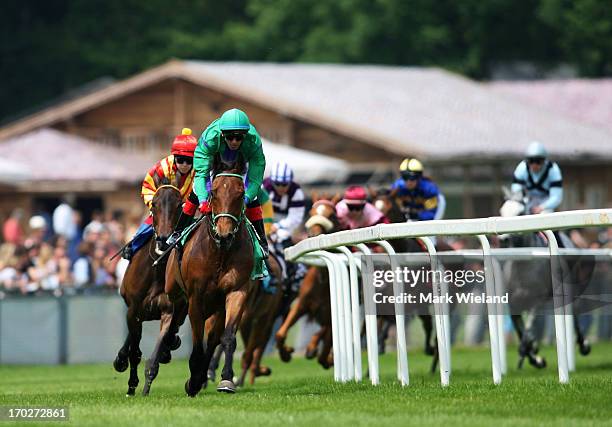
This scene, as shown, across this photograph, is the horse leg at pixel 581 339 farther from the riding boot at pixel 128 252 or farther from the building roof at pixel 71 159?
the building roof at pixel 71 159

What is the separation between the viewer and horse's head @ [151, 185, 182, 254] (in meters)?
13.4

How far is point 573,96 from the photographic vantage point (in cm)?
5325

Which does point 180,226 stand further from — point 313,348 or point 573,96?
point 573,96

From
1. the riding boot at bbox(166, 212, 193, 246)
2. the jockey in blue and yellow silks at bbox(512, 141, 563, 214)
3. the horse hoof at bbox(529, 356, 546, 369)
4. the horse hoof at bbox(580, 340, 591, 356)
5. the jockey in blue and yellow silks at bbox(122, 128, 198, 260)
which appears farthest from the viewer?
the jockey in blue and yellow silks at bbox(512, 141, 563, 214)

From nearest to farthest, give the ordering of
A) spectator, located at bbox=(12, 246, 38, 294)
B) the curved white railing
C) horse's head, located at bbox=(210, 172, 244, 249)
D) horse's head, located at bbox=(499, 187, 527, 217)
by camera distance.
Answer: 1. the curved white railing
2. horse's head, located at bbox=(210, 172, 244, 249)
3. horse's head, located at bbox=(499, 187, 527, 217)
4. spectator, located at bbox=(12, 246, 38, 294)

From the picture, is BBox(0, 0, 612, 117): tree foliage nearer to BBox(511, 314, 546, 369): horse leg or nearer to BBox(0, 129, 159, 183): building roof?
BBox(0, 129, 159, 183): building roof

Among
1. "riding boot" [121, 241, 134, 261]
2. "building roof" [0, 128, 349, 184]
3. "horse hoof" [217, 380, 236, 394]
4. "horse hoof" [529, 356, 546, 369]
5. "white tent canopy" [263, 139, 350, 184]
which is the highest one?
"building roof" [0, 128, 349, 184]

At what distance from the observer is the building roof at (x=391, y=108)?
38.8m

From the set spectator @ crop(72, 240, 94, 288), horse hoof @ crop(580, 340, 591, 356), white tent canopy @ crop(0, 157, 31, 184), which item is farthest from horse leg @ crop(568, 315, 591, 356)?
white tent canopy @ crop(0, 157, 31, 184)

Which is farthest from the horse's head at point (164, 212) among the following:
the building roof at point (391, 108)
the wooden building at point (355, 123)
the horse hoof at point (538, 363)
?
the building roof at point (391, 108)

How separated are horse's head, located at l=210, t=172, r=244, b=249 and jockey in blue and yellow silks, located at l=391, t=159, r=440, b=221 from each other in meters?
6.62

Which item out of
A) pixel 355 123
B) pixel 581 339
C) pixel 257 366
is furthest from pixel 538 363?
pixel 355 123

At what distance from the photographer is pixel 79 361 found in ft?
72.2

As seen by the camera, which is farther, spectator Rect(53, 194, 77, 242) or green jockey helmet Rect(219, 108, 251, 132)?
spectator Rect(53, 194, 77, 242)
